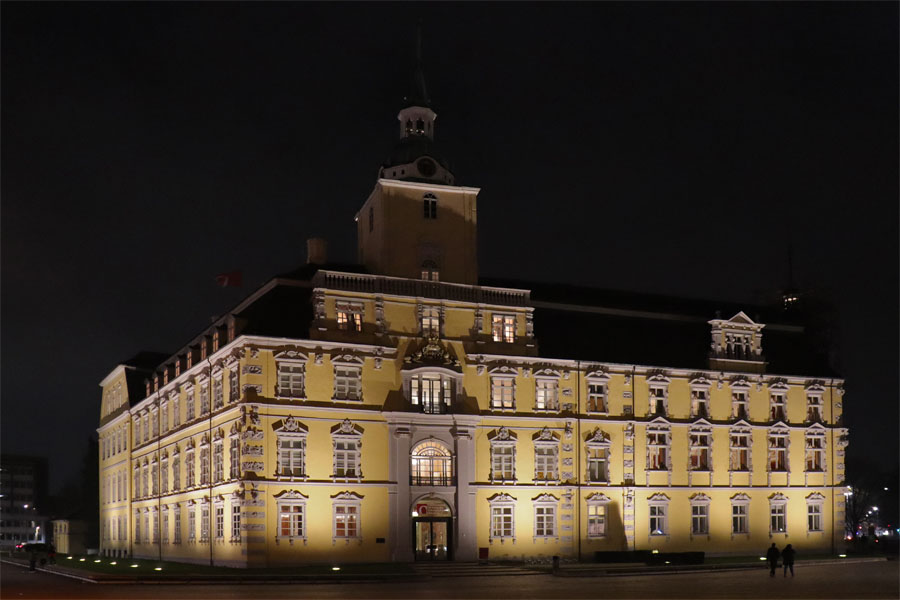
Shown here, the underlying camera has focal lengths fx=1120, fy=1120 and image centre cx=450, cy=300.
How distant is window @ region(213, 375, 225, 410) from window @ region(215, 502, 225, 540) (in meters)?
5.25

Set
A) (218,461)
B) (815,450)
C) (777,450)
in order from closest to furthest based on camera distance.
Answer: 1. (218,461)
2. (777,450)
3. (815,450)

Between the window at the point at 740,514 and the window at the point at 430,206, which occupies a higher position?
the window at the point at 430,206

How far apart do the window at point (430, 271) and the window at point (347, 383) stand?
6.94 metres

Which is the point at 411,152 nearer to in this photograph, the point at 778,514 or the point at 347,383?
the point at 347,383

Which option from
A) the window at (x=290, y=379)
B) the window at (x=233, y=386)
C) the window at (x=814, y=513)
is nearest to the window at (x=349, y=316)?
the window at (x=290, y=379)

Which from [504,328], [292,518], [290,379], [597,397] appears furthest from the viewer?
[597,397]

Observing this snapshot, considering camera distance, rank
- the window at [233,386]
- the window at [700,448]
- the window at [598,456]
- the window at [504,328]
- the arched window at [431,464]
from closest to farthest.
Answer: the window at [233,386]
the arched window at [431,464]
the window at [504,328]
the window at [598,456]
the window at [700,448]

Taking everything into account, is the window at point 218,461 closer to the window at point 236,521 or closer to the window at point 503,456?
the window at point 236,521

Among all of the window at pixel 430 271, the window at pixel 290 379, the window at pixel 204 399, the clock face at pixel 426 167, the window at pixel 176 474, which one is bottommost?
the window at pixel 176 474

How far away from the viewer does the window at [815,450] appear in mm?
70438

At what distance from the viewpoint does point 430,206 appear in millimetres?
62969

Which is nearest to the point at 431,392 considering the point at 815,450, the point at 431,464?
the point at 431,464

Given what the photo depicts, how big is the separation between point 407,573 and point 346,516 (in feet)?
23.7

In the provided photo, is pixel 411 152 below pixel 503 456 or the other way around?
the other way around
